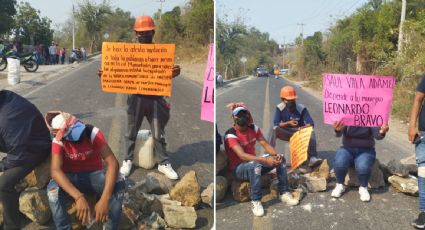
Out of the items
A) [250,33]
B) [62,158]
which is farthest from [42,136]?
[250,33]

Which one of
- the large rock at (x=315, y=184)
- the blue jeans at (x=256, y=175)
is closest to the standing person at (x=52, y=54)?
the blue jeans at (x=256, y=175)

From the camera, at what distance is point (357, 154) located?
13.0 ft

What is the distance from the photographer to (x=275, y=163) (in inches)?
143

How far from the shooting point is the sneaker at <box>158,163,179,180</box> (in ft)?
13.6

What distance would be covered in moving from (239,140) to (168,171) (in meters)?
0.83

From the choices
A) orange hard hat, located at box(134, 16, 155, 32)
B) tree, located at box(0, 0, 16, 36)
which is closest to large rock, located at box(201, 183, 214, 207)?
orange hard hat, located at box(134, 16, 155, 32)

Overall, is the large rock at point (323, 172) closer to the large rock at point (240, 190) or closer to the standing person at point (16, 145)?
the large rock at point (240, 190)

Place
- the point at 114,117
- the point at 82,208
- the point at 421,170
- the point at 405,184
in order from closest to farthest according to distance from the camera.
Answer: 1. the point at 82,208
2. the point at 421,170
3. the point at 405,184
4. the point at 114,117

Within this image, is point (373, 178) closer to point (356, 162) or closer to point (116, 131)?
point (356, 162)

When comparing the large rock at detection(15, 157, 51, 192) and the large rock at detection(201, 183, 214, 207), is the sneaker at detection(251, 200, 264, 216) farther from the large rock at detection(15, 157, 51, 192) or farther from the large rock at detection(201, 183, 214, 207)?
the large rock at detection(15, 157, 51, 192)

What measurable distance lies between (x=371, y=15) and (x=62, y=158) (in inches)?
156

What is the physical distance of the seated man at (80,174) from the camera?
297cm

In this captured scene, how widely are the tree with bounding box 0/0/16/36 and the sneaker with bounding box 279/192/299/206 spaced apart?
262cm

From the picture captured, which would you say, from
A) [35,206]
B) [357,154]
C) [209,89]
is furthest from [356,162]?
[35,206]
